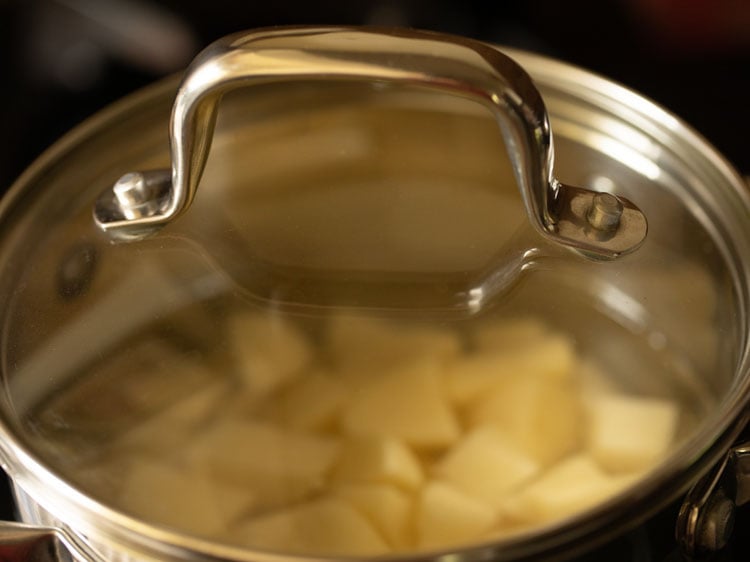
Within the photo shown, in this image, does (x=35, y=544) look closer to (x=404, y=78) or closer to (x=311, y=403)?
(x=311, y=403)

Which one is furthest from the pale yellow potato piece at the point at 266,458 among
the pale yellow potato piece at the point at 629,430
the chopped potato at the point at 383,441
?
the pale yellow potato piece at the point at 629,430

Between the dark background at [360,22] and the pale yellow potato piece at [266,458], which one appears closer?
the pale yellow potato piece at [266,458]

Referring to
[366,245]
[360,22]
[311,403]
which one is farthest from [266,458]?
[360,22]

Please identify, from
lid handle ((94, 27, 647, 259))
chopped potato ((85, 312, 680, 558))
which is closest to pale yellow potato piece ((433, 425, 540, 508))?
chopped potato ((85, 312, 680, 558))

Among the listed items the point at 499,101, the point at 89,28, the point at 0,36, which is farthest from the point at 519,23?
the point at 499,101

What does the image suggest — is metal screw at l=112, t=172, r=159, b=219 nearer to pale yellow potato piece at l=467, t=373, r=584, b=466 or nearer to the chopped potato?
the chopped potato

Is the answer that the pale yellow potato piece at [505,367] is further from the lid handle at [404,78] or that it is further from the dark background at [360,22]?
the dark background at [360,22]

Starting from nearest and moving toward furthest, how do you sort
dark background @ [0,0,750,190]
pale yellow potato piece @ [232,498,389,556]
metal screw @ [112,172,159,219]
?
pale yellow potato piece @ [232,498,389,556]
metal screw @ [112,172,159,219]
dark background @ [0,0,750,190]
